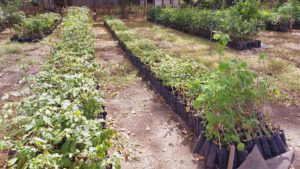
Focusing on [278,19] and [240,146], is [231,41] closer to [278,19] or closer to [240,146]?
[278,19]

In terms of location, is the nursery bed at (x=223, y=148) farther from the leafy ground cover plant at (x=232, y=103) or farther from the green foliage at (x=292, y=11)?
the green foliage at (x=292, y=11)

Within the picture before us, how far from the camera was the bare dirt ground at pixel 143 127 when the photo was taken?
4.16m

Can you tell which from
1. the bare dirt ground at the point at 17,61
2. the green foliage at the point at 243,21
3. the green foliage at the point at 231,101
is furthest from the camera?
the green foliage at the point at 243,21

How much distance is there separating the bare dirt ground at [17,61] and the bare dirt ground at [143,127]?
7.57 feet

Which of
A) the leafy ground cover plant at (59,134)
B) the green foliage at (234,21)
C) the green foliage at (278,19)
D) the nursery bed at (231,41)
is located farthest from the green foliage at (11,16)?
the leafy ground cover plant at (59,134)

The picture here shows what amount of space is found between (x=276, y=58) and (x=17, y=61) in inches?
346

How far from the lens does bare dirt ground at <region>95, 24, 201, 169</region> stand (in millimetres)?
4156

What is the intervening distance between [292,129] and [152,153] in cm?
254

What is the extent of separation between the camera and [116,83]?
7.41 metres

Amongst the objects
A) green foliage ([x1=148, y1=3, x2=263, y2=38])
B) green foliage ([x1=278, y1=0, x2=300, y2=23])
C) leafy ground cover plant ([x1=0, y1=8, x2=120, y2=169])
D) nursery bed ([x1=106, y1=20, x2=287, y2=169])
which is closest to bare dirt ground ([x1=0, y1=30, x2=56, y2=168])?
Answer: leafy ground cover plant ([x1=0, y1=8, x2=120, y2=169])

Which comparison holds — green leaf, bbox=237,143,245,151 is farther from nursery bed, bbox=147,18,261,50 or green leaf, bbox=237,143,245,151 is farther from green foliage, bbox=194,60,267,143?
nursery bed, bbox=147,18,261,50

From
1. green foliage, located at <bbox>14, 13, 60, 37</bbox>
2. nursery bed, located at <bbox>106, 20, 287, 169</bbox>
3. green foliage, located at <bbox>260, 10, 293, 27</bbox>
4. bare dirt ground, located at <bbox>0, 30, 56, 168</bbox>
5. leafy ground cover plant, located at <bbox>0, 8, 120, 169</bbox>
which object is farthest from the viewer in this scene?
green foliage, located at <bbox>260, 10, 293, 27</bbox>

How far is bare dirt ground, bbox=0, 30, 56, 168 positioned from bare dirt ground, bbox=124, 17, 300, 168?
475cm

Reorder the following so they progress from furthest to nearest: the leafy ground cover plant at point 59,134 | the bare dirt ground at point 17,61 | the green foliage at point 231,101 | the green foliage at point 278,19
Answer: the green foliage at point 278,19, the bare dirt ground at point 17,61, the green foliage at point 231,101, the leafy ground cover plant at point 59,134
